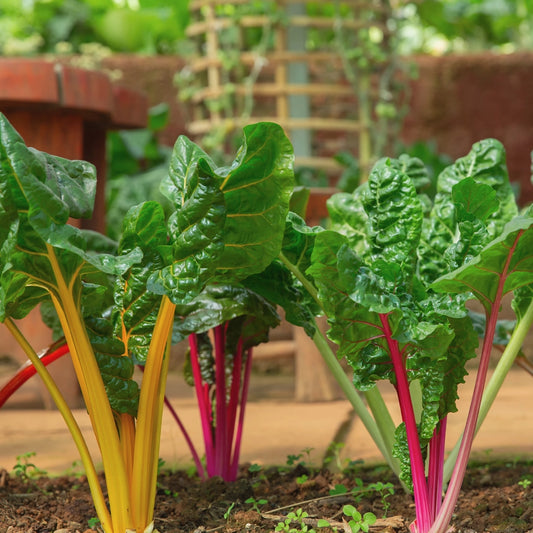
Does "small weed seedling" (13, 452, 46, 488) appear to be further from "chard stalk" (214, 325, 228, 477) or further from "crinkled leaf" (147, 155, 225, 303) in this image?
"crinkled leaf" (147, 155, 225, 303)

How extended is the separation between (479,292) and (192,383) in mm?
637

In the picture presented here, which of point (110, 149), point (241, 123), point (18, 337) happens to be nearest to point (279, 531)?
point (18, 337)

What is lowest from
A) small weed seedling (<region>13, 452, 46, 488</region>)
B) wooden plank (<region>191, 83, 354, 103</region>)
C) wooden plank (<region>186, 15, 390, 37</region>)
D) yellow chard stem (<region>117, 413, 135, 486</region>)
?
small weed seedling (<region>13, 452, 46, 488</region>)

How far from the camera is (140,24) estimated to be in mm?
6039

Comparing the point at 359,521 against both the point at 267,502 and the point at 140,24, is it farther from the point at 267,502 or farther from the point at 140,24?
the point at 140,24

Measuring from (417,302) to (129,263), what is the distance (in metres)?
0.41

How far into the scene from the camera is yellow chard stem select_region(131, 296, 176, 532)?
1.05m

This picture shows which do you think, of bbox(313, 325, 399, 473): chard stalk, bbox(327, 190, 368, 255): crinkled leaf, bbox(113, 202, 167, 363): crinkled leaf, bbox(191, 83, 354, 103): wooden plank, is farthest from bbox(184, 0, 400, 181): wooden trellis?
bbox(113, 202, 167, 363): crinkled leaf

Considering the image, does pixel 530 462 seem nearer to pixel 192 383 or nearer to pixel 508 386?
pixel 192 383

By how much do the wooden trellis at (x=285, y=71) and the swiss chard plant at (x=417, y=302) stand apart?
215cm

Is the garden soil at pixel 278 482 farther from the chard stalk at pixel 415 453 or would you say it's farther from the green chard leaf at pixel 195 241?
the green chard leaf at pixel 195 241

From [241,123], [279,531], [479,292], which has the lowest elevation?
[279,531]

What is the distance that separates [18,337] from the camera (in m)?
1.07

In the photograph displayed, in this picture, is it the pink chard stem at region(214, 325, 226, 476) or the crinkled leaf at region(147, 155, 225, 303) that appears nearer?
the crinkled leaf at region(147, 155, 225, 303)
